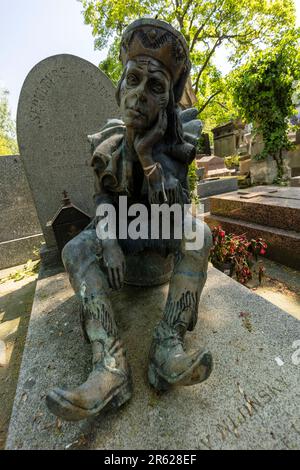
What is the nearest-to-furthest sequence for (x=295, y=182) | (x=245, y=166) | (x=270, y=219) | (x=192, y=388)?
(x=192, y=388) < (x=270, y=219) < (x=295, y=182) < (x=245, y=166)

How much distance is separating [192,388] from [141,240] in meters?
0.94

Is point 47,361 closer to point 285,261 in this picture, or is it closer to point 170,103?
point 170,103

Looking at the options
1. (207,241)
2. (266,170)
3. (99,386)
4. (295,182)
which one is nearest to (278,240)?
(207,241)

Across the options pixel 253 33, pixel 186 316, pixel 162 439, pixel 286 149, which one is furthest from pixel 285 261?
pixel 253 33

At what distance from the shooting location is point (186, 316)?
137 cm

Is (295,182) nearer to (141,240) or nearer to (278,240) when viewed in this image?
Result: (278,240)

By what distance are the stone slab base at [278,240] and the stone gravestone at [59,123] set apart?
8.50 feet

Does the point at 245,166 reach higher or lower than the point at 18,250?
higher

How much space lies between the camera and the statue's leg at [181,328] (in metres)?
1.03

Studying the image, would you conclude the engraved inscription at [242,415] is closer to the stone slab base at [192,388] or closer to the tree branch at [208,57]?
the stone slab base at [192,388]

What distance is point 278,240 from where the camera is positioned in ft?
11.7

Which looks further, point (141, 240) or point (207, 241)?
point (141, 240)

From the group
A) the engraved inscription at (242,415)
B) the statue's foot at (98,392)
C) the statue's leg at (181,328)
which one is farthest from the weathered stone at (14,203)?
the engraved inscription at (242,415)

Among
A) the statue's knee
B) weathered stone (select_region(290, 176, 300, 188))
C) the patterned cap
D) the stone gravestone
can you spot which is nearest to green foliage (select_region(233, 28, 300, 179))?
weathered stone (select_region(290, 176, 300, 188))
